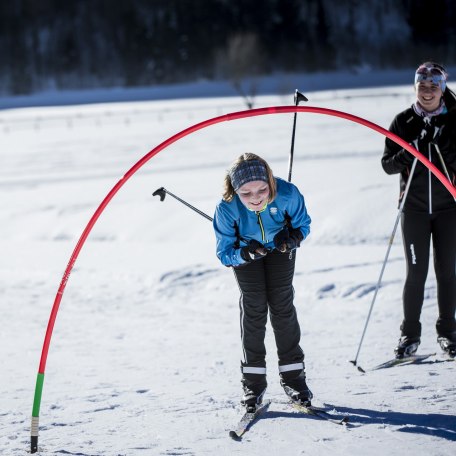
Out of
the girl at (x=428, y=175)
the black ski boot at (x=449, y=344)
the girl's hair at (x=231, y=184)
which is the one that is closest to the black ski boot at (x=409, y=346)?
the black ski boot at (x=449, y=344)

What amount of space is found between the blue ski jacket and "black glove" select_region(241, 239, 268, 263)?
0.09 m

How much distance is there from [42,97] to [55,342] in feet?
244

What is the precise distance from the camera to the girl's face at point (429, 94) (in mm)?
4320

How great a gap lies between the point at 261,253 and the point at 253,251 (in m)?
0.04

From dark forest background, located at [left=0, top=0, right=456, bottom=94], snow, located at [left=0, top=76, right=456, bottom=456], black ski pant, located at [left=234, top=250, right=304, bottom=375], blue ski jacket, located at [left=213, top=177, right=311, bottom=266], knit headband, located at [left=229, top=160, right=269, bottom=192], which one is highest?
dark forest background, located at [left=0, top=0, right=456, bottom=94]

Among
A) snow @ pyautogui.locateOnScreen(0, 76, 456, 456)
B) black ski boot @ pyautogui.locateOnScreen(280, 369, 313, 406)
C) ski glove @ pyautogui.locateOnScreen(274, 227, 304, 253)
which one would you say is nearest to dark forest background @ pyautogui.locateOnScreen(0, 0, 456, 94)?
snow @ pyautogui.locateOnScreen(0, 76, 456, 456)

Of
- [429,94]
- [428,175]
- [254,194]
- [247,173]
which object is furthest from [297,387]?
[429,94]

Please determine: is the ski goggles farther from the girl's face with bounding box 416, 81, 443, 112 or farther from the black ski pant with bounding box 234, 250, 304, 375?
the black ski pant with bounding box 234, 250, 304, 375

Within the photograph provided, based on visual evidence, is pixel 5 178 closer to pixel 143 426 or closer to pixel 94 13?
pixel 143 426

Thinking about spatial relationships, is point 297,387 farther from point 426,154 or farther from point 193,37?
point 193,37

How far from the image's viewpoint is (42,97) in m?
76.3

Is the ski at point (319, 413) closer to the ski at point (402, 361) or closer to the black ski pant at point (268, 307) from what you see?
the black ski pant at point (268, 307)

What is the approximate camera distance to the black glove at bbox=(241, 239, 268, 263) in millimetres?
3646

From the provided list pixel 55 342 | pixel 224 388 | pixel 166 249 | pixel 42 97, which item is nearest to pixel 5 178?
pixel 166 249
